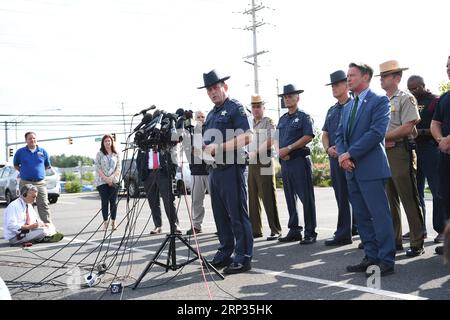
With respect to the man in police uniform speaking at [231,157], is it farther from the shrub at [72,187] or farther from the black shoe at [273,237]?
the shrub at [72,187]

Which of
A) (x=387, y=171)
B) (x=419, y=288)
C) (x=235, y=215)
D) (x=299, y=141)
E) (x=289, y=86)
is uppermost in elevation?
(x=289, y=86)

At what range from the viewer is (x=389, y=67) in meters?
5.80

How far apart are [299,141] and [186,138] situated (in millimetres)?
2359

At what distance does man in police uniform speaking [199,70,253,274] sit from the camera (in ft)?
17.2

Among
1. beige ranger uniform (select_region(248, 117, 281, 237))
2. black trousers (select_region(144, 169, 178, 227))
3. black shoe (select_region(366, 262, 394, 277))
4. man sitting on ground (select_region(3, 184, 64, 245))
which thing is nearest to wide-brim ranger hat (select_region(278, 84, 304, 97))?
beige ranger uniform (select_region(248, 117, 281, 237))

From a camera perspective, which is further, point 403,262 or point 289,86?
point 289,86

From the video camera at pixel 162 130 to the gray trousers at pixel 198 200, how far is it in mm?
3940

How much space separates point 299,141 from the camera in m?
7.02

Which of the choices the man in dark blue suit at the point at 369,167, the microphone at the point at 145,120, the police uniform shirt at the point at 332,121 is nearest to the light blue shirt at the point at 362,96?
the man in dark blue suit at the point at 369,167

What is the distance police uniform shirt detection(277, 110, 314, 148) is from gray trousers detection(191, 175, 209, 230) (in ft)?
7.46

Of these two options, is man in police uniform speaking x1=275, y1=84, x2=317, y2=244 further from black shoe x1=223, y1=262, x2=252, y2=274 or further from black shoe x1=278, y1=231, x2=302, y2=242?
black shoe x1=223, y1=262, x2=252, y2=274

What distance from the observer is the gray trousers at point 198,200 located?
29.2ft
